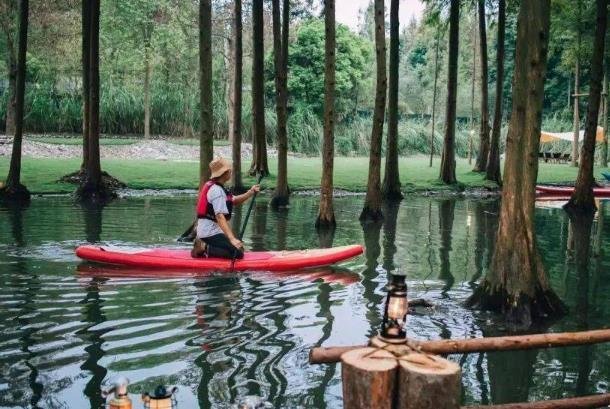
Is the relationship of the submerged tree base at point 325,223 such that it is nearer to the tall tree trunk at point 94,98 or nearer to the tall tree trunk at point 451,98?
the tall tree trunk at point 94,98

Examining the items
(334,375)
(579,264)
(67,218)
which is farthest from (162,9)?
(334,375)

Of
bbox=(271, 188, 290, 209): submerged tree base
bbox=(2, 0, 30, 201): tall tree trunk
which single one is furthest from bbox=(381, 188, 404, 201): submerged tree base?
bbox=(2, 0, 30, 201): tall tree trunk

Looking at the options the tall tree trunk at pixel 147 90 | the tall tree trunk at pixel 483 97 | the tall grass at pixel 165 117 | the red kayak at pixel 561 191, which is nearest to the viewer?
the red kayak at pixel 561 191

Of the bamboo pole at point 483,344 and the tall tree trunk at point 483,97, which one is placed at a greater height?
the tall tree trunk at point 483,97

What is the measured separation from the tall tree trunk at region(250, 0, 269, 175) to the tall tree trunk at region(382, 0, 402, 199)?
3.69 metres

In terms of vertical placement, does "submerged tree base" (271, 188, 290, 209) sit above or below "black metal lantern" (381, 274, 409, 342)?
below

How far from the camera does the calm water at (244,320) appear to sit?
5781 millimetres

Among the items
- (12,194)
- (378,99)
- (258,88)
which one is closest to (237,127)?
(258,88)

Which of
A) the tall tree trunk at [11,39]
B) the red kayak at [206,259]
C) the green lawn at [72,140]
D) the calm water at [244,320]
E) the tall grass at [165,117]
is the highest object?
the tall tree trunk at [11,39]

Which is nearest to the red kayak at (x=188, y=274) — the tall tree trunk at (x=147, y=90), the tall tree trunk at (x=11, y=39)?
the tall tree trunk at (x=11, y=39)

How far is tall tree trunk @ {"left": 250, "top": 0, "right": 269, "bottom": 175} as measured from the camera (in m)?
20.7

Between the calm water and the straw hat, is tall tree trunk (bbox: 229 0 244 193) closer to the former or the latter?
the calm water

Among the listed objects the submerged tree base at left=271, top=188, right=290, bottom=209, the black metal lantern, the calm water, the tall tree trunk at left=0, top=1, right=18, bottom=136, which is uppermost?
the tall tree trunk at left=0, top=1, right=18, bottom=136

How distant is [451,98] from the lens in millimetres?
25844
